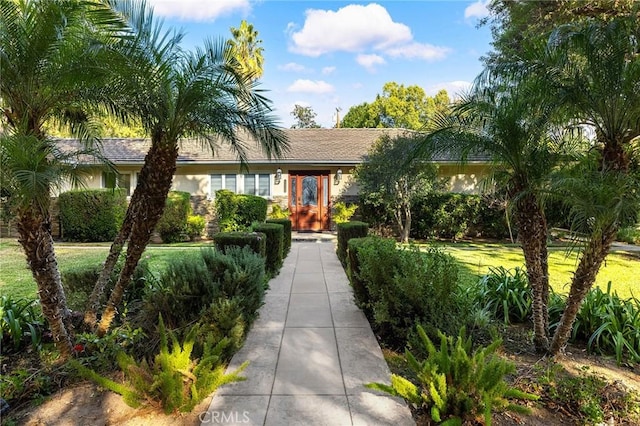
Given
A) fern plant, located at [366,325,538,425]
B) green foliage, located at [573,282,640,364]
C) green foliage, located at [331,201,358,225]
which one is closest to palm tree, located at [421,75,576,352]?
green foliage, located at [573,282,640,364]

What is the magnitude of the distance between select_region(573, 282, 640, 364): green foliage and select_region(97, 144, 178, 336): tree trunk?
487 cm

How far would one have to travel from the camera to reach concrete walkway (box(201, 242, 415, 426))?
2.52 meters

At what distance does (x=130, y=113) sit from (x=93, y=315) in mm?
2501

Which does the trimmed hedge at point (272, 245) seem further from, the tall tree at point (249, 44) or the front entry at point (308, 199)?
the tall tree at point (249, 44)

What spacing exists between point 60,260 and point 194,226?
14.7 feet

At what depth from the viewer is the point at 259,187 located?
14.1 m

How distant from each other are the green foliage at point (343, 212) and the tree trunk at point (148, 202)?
9322 mm

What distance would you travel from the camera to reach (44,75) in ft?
10.3

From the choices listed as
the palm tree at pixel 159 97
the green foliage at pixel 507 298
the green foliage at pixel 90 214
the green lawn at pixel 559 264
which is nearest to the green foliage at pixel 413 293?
the green foliage at pixel 507 298

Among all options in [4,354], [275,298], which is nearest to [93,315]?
[4,354]

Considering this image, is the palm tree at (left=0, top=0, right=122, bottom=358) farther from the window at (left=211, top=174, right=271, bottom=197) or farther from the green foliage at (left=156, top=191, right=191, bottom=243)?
the window at (left=211, top=174, right=271, bottom=197)

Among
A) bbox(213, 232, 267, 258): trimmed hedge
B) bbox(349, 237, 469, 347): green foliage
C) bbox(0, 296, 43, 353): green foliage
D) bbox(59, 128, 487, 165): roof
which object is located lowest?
bbox(0, 296, 43, 353): green foliage

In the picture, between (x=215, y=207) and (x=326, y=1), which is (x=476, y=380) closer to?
(x=326, y=1)

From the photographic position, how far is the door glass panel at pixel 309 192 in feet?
46.7
